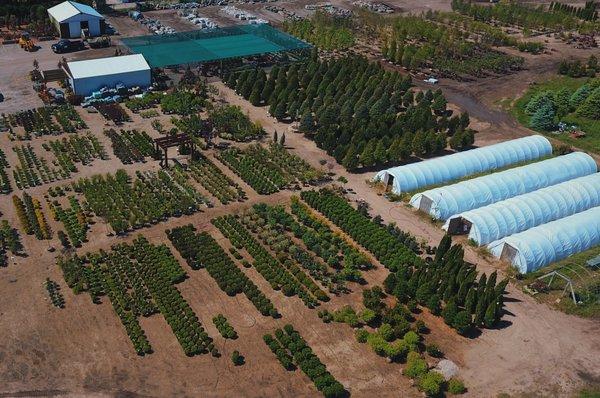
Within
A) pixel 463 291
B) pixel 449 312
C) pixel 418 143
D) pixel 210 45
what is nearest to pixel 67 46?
pixel 210 45

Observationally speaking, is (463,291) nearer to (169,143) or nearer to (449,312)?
(449,312)

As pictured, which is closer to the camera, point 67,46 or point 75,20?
point 67,46

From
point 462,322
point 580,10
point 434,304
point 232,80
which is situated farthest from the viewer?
point 580,10

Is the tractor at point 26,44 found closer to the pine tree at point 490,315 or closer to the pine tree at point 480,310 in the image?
the pine tree at point 480,310

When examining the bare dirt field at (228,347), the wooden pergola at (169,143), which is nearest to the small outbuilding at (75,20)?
the wooden pergola at (169,143)

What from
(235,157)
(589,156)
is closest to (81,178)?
(235,157)
